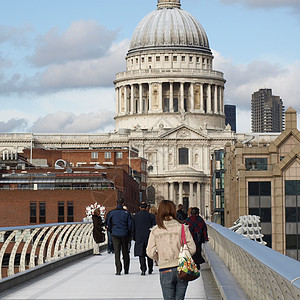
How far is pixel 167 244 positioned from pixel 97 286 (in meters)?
6.95

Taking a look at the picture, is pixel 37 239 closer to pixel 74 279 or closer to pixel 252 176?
pixel 74 279

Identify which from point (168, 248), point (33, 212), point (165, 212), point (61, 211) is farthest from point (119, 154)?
point (168, 248)

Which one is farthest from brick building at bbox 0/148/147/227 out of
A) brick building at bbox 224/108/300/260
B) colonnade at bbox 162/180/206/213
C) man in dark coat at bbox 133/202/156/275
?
man in dark coat at bbox 133/202/156/275

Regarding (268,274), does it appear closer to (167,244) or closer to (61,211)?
(167,244)

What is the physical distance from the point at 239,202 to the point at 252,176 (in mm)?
2331

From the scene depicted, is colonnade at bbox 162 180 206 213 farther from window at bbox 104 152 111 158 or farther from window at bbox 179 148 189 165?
window at bbox 104 152 111 158

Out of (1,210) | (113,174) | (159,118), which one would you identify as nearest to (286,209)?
(1,210)

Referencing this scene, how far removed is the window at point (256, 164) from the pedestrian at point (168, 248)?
199ft

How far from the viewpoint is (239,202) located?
70875mm

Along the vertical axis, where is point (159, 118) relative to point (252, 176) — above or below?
above

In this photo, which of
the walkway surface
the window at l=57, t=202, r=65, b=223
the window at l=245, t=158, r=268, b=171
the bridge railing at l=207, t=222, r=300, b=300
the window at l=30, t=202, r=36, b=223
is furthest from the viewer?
the window at l=57, t=202, r=65, b=223

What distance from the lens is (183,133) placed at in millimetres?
180750

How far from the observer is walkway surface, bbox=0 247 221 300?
18297mm

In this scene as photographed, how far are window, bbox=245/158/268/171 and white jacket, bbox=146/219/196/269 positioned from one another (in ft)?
199
